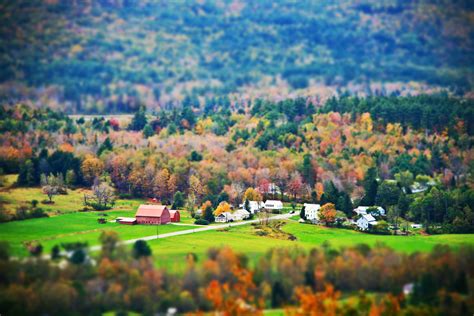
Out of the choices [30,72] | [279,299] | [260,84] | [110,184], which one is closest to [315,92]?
[260,84]

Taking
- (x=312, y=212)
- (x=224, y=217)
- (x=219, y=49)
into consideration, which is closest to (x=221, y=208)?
(x=224, y=217)

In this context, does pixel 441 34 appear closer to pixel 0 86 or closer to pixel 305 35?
pixel 305 35

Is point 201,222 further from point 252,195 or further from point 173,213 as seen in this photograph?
point 252,195

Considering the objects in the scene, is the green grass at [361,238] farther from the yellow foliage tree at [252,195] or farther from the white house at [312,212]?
the yellow foliage tree at [252,195]

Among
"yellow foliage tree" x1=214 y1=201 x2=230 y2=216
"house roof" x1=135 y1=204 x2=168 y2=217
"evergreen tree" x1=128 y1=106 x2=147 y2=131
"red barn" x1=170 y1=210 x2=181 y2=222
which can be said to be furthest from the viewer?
"evergreen tree" x1=128 y1=106 x2=147 y2=131

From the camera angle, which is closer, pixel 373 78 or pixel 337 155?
pixel 337 155

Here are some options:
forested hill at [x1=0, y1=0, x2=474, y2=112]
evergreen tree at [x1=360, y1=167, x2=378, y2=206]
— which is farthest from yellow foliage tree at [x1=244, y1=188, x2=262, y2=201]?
forested hill at [x1=0, y1=0, x2=474, y2=112]

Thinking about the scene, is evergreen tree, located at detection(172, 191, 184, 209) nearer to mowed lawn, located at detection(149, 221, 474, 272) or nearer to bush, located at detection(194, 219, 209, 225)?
bush, located at detection(194, 219, 209, 225)
